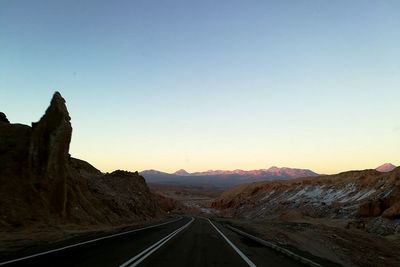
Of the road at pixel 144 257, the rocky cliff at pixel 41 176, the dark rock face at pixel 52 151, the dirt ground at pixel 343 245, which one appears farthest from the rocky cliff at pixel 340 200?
the dark rock face at pixel 52 151

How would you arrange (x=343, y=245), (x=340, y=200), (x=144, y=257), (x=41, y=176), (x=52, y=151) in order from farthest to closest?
(x=340, y=200), (x=52, y=151), (x=41, y=176), (x=343, y=245), (x=144, y=257)

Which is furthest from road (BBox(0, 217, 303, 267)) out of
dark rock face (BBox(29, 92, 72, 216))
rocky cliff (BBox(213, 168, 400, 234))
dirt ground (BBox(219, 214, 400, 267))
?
rocky cliff (BBox(213, 168, 400, 234))

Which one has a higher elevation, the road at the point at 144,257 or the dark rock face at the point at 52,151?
the dark rock face at the point at 52,151

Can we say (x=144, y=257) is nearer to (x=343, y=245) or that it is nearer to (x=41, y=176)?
(x=343, y=245)

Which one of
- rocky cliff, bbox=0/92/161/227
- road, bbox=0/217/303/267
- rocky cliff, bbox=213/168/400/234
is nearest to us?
road, bbox=0/217/303/267

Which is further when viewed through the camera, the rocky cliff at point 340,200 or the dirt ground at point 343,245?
the rocky cliff at point 340,200

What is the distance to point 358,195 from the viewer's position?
59219 mm

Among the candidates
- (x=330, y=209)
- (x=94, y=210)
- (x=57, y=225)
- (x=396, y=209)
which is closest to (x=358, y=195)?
(x=330, y=209)

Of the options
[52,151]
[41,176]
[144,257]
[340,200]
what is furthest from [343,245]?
[340,200]

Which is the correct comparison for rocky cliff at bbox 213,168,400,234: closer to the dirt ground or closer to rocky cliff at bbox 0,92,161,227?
the dirt ground

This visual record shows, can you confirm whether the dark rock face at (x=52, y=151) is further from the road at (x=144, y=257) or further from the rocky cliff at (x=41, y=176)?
the road at (x=144, y=257)

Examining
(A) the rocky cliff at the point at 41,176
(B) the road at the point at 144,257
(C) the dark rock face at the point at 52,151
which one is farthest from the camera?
(C) the dark rock face at the point at 52,151

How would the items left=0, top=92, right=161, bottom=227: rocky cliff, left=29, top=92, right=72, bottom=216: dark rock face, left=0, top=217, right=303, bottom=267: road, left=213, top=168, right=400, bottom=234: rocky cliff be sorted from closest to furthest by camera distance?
1. left=0, top=217, right=303, bottom=267: road
2. left=0, top=92, right=161, bottom=227: rocky cliff
3. left=29, top=92, right=72, bottom=216: dark rock face
4. left=213, top=168, right=400, bottom=234: rocky cliff

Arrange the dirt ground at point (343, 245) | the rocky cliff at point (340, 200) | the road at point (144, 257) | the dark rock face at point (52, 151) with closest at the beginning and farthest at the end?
the road at point (144, 257) < the dirt ground at point (343, 245) < the dark rock face at point (52, 151) < the rocky cliff at point (340, 200)
